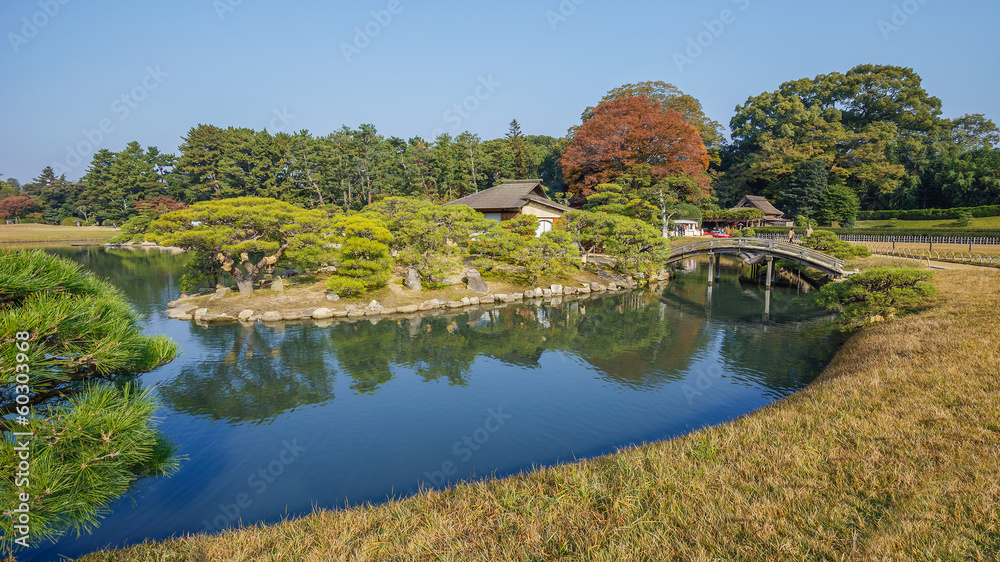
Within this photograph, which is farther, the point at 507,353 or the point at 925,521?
the point at 507,353

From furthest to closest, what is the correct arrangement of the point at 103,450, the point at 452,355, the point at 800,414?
1. the point at 452,355
2. the point at 800,414
3. the point at 103,450

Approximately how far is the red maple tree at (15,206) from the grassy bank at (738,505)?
87.2 m

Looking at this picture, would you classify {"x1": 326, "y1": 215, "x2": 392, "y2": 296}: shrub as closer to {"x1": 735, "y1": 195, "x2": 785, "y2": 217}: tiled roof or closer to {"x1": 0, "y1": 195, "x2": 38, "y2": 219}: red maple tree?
{"x1": 735, "y1": 195, "x2": 785, "y2": 217}: tiled roof

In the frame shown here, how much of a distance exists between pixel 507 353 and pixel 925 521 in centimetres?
1185

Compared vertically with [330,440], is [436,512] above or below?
above

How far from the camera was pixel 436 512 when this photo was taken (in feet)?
15.0

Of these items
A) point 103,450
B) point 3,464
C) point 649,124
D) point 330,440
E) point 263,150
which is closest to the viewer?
point 3,464

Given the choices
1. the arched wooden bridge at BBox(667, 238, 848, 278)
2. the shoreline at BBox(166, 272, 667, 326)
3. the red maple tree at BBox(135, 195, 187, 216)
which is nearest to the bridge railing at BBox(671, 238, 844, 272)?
the arched wooden bridge at BBox(667, 238, 848, 278)

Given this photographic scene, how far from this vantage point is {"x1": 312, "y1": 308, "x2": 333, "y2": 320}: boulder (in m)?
18.7

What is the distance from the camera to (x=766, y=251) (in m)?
24.0

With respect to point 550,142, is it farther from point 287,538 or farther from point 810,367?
point 287,538

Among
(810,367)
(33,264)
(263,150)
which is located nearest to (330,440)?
(33,264)

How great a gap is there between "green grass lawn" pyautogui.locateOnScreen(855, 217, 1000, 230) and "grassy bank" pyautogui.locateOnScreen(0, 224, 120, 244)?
3143 inches

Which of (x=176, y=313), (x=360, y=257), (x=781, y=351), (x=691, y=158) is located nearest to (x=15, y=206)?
(x=176, y=313)
